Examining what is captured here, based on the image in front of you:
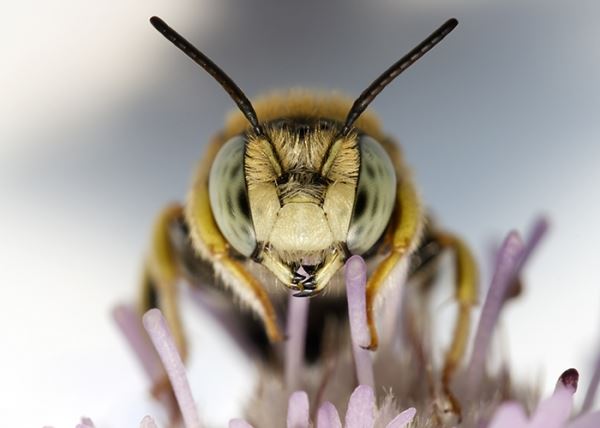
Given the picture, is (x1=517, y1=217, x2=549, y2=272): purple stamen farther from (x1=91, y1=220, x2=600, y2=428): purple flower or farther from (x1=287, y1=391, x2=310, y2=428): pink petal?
(x1=287, y1=391, x2=310, y2=428): pink petal

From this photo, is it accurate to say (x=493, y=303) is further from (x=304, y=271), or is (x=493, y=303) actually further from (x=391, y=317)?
(x=304, y=271)

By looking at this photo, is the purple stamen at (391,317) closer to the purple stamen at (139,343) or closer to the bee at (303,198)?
the bee at (303,198)

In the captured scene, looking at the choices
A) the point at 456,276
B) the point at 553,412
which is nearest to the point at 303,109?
the point at 456,276

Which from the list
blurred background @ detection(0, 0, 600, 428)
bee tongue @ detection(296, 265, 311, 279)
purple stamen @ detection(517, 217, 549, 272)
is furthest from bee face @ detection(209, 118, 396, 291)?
blurred background @ detection(0, 0, 600, 428)

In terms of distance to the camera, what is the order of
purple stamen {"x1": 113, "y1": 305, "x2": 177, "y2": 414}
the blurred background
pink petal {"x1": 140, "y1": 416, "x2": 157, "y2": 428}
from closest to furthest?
1. pink petal {"x1": 140, "y1": 416, "x2": 157, "y2": 428}
2. purple stamen {"x1": 113, "y1": 305, "x2": 177, "y2": 414}
3. the blurred background

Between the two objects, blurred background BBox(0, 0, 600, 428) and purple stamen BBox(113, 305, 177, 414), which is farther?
blurred background BBox(0, 0, 600, 428)

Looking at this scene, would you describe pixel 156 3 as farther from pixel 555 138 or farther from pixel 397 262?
pixel 397 262
